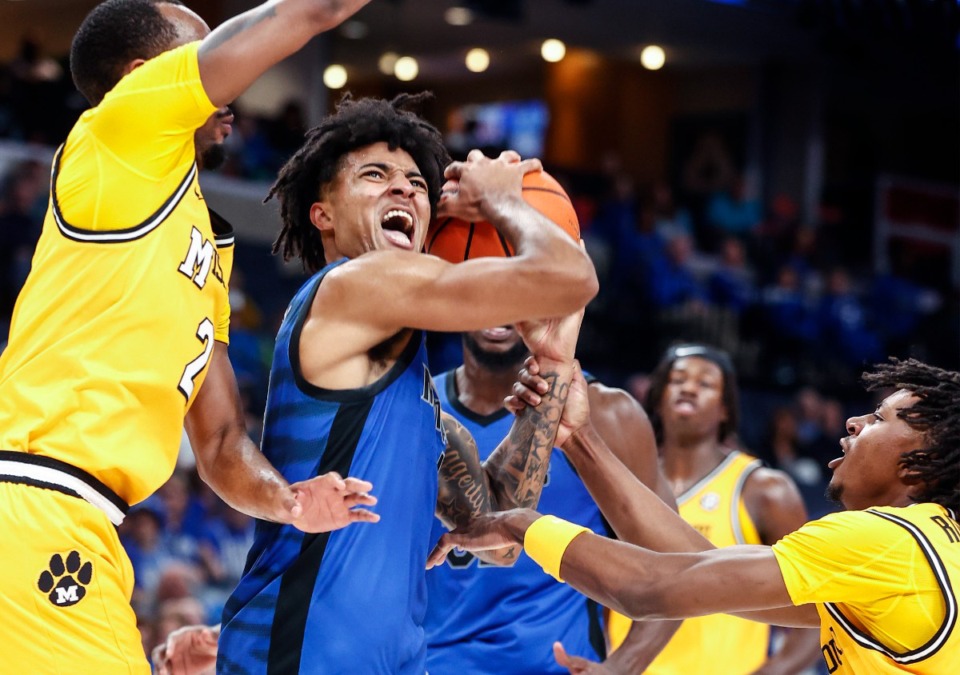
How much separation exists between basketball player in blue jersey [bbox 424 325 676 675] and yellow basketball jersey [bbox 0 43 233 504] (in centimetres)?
190

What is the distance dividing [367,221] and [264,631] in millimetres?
1078

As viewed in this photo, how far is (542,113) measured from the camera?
20.8 m

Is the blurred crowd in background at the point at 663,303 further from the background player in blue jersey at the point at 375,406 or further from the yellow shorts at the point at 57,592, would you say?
the yellow shorts at the point at 57,592

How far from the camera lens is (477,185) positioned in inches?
133

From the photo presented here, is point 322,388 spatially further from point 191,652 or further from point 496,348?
point 496,348

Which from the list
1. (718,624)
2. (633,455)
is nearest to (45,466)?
(633,455)

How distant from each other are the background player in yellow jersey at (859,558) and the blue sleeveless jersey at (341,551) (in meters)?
0.46

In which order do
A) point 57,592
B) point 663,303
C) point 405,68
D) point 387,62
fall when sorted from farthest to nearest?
point 405,68 → point 387,62 → point 663,303 → point 57,592

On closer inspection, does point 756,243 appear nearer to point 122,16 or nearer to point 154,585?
point 154,585

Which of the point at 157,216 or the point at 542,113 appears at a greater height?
the point at 542,113

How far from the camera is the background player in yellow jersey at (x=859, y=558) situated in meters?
3.14

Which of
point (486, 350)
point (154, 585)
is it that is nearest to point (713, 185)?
point (154, 585)

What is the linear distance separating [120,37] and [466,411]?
2.15 meters

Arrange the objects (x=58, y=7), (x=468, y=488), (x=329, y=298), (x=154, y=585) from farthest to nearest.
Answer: (x=58, y=7), (x=154, y=585), (x=468, y=488), (x=329, y=298)
